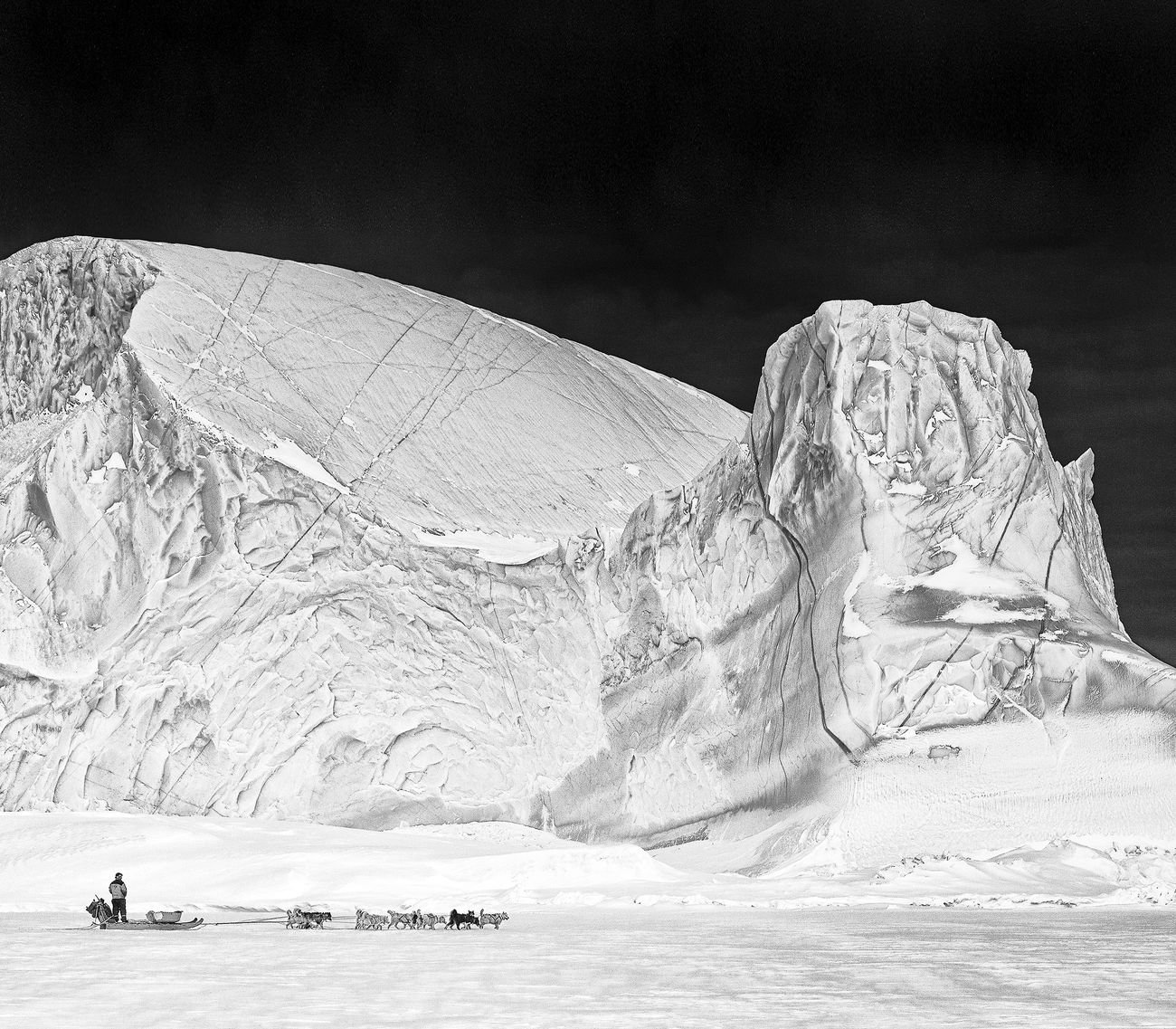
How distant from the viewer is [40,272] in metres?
32.7

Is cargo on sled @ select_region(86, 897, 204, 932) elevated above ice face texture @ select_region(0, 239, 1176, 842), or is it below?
below

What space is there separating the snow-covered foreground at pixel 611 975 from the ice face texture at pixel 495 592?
7.50m

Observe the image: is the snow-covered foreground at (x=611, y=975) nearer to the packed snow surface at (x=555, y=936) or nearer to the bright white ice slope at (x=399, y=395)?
the packed snow surface at (x=555, y=936)

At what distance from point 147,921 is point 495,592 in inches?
507

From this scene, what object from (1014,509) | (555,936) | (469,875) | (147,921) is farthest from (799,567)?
(147,921)

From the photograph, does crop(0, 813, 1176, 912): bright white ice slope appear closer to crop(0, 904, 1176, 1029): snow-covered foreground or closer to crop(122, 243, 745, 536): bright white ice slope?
crop(0, 904, 1176, 1029): snow-covered foreground

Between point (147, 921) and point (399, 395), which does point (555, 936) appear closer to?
point (147, 921)

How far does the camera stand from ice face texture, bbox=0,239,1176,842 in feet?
78.7

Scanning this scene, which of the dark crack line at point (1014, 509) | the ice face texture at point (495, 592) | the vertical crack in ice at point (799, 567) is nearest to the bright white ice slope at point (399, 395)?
the ice face texture at point (495, 592)

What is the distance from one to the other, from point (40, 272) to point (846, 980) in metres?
25.6

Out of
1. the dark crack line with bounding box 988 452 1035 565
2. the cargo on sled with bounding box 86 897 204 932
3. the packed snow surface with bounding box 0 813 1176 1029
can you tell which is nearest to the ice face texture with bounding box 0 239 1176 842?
the dark crack line with bounding box 988 452 1035 565

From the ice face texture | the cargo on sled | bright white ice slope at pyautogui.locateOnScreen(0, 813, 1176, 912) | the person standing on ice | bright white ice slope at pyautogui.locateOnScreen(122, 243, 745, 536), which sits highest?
bright white ice slope at pyautogui.locateOnScreen(122, 243, 745, 536)

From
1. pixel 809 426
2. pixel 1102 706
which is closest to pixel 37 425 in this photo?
pixel 809 426

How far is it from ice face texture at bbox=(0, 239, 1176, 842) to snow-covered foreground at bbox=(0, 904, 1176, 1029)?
750 centimetres
